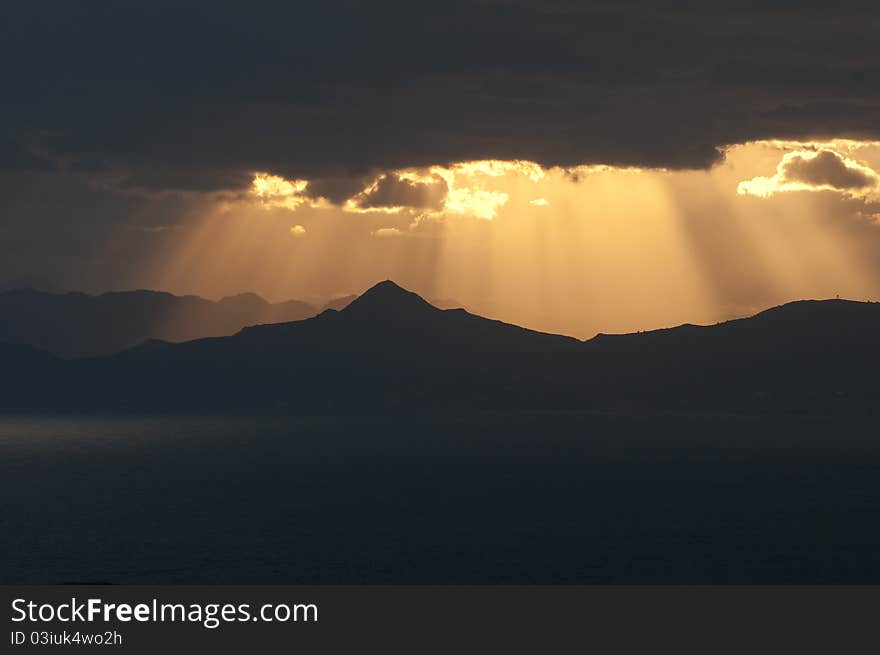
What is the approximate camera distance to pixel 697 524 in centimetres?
15475

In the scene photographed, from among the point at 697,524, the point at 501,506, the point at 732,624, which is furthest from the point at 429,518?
the point at 732,624

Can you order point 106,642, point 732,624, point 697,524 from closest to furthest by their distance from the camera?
point 106,642 < point 732,624 < point 697,524

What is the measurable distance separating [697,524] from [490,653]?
102 meters

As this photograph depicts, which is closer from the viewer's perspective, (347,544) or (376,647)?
(376,647)

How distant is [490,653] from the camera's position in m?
57.8

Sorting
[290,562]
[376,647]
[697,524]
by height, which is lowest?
[376,647]

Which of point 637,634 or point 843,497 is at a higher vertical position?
point 843,497

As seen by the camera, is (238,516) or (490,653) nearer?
(490,653)

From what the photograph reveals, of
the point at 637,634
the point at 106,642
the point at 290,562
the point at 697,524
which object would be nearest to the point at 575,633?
the point at 637,634

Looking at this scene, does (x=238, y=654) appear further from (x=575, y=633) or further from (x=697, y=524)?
(x=697, y=524)

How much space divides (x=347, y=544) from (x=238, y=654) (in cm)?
8145

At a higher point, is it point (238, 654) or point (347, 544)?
point (347, 544)

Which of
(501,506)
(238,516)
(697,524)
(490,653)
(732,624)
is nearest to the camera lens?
(490,653)

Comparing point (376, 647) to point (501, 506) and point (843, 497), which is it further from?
point (843, 497)
